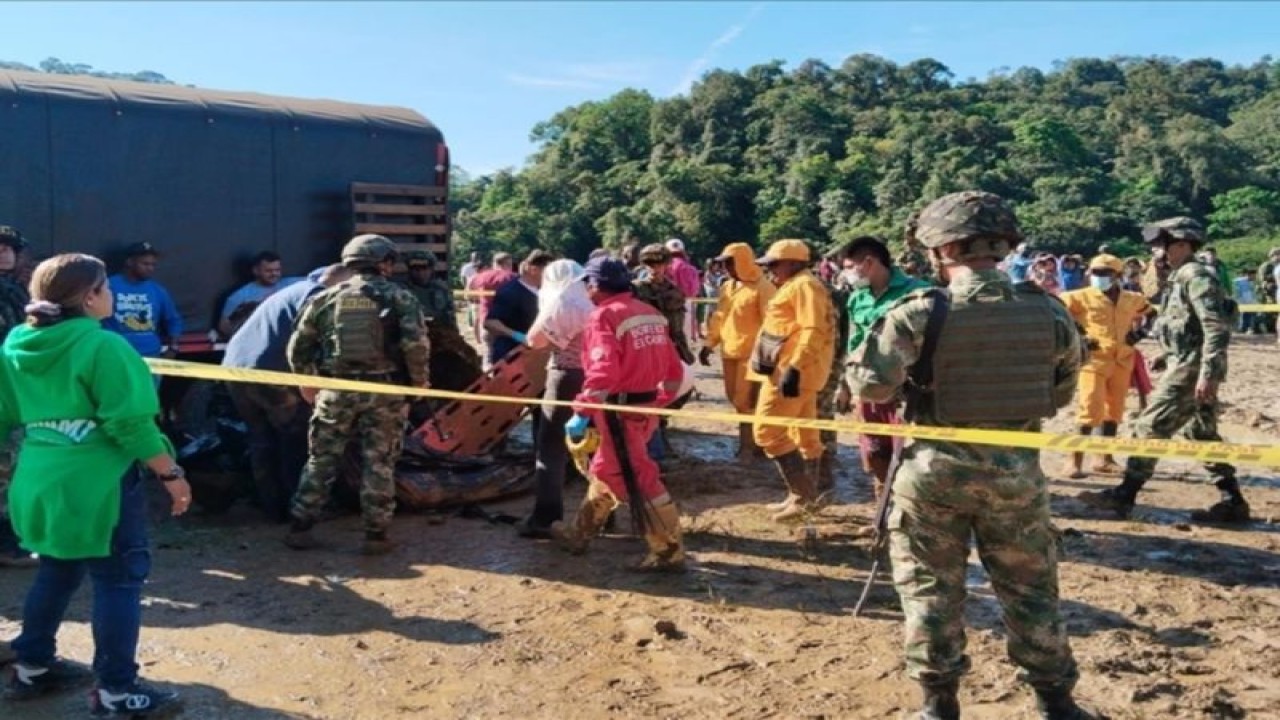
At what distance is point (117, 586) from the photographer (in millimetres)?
3680

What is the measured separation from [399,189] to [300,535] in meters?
3.38

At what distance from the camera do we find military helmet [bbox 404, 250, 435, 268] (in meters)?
8.10

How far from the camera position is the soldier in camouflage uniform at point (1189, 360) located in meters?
6.14

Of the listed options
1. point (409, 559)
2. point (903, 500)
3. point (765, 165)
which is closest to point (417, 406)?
point (409, 559)

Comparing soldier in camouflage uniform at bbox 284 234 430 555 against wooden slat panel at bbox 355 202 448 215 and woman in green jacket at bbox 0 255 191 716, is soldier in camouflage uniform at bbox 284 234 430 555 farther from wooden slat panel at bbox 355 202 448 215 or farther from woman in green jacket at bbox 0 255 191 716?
wooden slat panel at bbox 355 202 448 215

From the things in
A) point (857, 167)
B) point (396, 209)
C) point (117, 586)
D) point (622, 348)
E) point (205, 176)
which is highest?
point (857, 167)

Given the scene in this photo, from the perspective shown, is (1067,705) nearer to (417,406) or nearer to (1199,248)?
(1199,248)

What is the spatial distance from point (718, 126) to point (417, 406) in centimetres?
5460

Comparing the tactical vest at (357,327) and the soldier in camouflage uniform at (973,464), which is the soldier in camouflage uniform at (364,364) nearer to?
the tactical vest at (357,327)

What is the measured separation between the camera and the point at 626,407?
5.15 metres

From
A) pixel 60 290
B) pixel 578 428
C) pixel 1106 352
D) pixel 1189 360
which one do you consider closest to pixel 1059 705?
pixel 578 428

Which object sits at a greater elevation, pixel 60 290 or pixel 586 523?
pixel 60 290

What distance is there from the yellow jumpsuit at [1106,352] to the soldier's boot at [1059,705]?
484cm

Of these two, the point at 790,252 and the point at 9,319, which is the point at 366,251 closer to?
the point at 9,319
